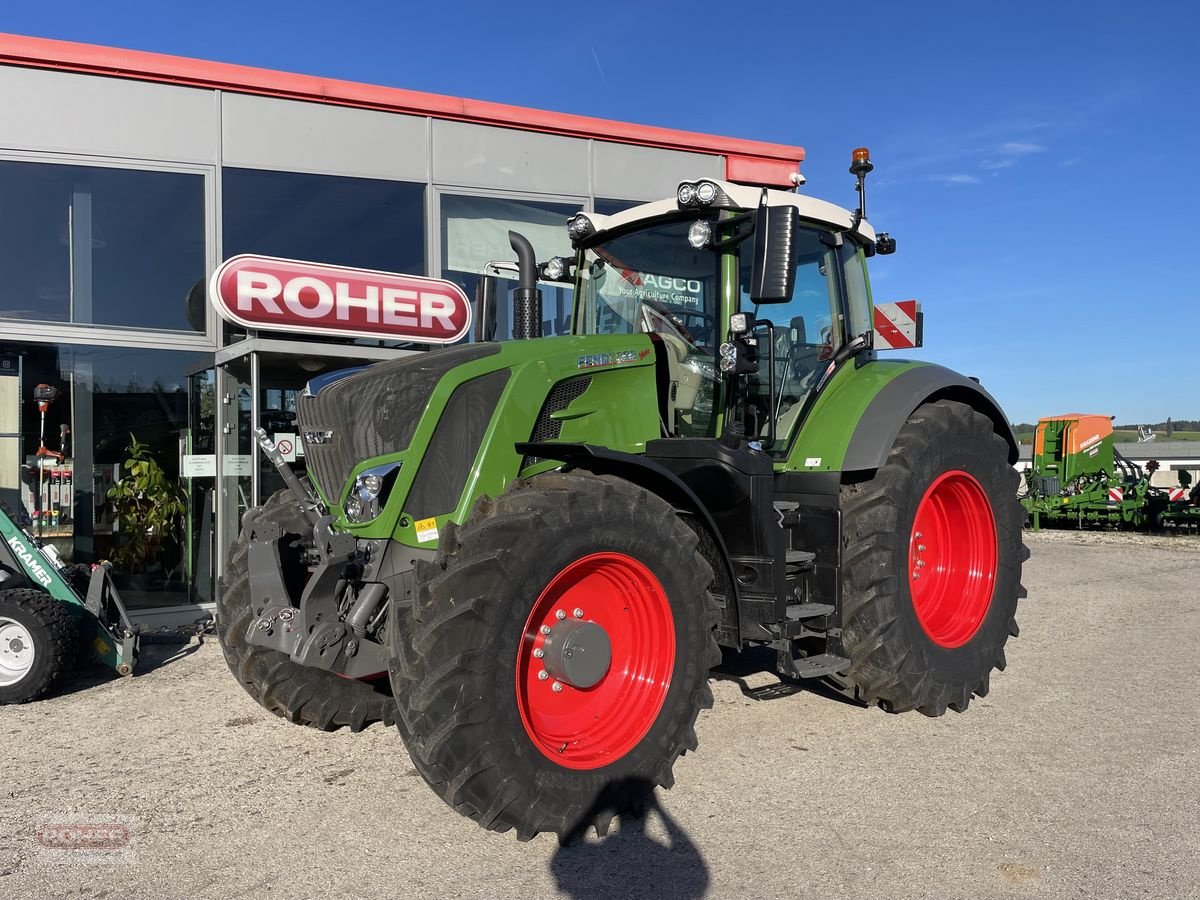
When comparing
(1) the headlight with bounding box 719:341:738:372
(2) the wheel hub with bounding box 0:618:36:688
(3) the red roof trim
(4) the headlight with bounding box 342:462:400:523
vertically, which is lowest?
(2) the wheel hub with bounding box 0:618:36:688

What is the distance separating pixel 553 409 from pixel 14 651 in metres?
3.93

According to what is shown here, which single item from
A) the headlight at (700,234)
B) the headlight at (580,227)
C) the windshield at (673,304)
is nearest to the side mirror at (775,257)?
the headlight at (700,234)

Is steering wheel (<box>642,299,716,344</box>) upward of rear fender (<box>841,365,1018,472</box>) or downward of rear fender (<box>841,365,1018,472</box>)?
upward

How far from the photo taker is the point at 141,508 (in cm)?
796

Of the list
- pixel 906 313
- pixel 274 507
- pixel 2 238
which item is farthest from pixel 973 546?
pixel 2 238

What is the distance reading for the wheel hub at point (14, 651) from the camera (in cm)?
538

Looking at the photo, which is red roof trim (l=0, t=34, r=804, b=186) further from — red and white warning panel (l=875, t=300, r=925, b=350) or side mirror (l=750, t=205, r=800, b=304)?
side mirror (l=750, t=205, r=800, b=304)

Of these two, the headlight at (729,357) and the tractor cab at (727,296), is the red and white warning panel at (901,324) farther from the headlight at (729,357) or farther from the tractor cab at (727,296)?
the headlight at (729,357)

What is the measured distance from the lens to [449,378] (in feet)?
11.9

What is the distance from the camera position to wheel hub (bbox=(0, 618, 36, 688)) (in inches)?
212

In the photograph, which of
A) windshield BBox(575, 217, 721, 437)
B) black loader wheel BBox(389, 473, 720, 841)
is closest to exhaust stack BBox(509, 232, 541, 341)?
windshield BBox(575, 217, 721, 437)

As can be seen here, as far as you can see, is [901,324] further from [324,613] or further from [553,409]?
[324,613]

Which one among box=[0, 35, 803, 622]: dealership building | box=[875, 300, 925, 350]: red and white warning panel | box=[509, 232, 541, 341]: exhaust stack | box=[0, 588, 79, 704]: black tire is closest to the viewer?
box=[509, 232, 541, 341]: exhaust stack

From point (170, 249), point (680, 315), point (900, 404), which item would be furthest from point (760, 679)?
point (170, 249)
